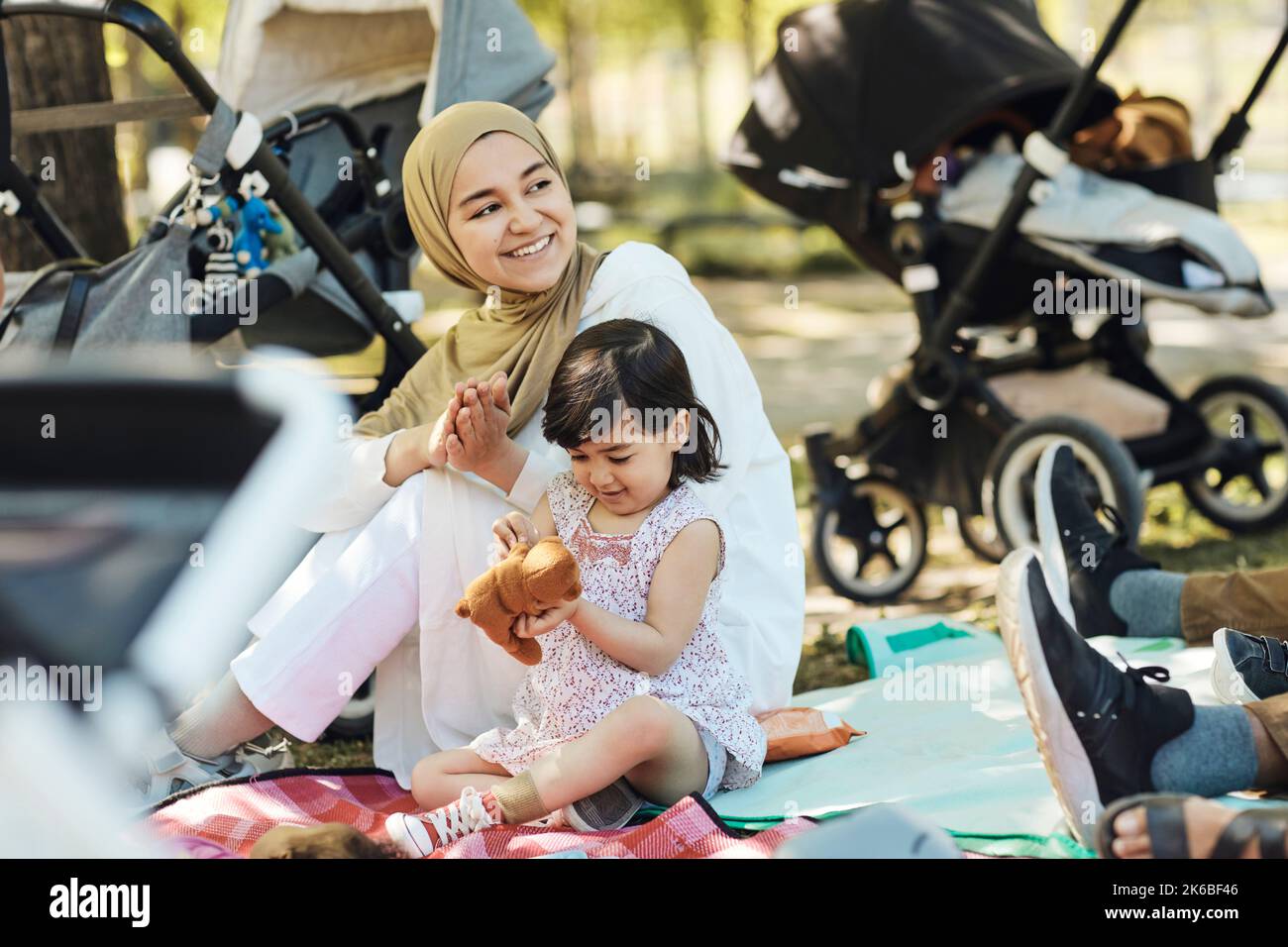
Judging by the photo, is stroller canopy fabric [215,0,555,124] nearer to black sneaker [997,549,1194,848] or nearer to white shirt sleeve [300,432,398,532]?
white shirt sleeve [300,432,398,532]

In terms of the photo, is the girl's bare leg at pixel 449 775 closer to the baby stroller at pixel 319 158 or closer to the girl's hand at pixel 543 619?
the girl's hand at pixel 543 619

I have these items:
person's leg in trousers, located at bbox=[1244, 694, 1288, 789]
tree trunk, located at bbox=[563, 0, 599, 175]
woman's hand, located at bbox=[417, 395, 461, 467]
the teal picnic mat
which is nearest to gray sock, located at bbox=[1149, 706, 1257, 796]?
person's leg in trousers, located at bbox=[1244, 694, 1288, 789]

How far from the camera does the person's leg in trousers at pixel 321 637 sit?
2584 mm

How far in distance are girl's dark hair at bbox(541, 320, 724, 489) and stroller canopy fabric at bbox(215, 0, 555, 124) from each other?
1.37 metres

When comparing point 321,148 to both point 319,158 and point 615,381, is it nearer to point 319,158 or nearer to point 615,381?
point 319,158

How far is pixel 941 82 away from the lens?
160 inches

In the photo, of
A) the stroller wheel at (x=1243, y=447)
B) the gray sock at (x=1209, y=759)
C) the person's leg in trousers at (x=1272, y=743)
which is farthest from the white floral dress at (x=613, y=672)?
the stroller wheel at (x=1243, y=447)

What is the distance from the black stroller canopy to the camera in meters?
4.03

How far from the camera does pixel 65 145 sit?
4629 mm

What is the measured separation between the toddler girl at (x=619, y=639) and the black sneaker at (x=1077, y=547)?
927 millimetres

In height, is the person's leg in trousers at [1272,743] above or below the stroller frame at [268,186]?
below

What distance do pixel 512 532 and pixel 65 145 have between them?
9.94 feet
